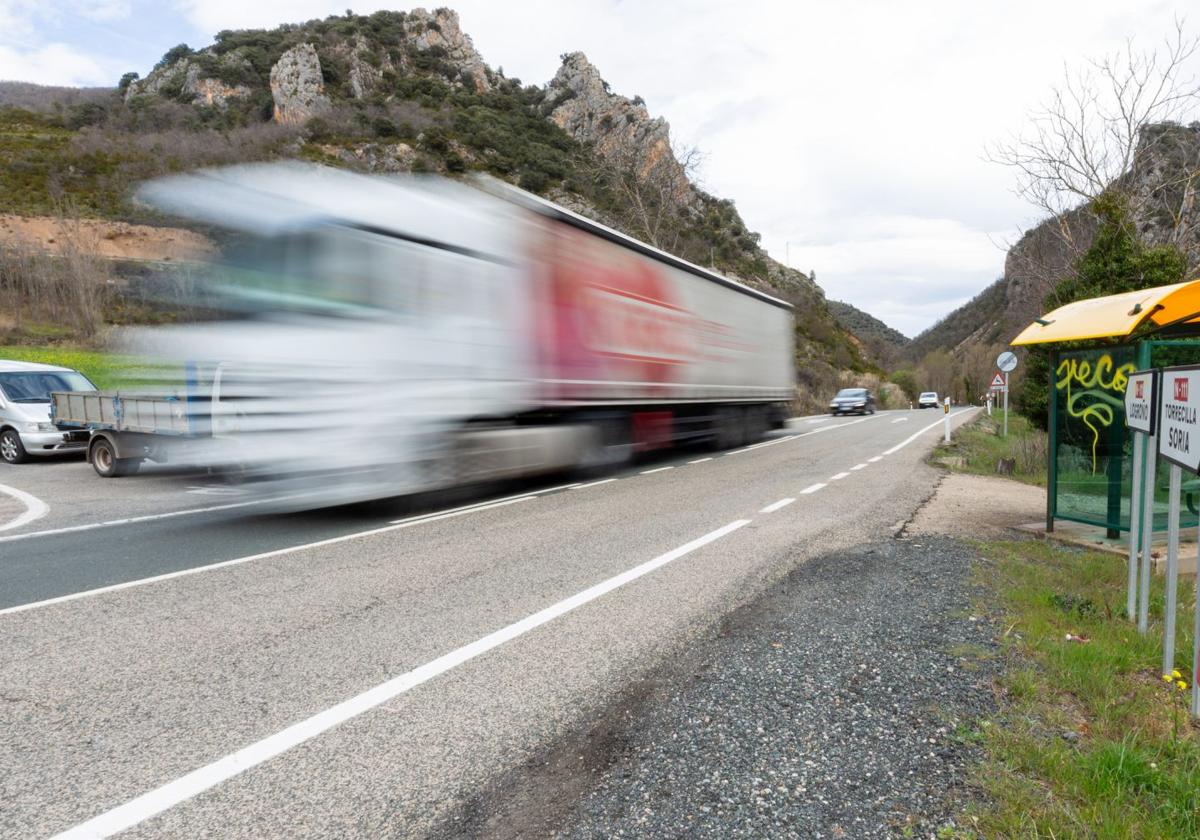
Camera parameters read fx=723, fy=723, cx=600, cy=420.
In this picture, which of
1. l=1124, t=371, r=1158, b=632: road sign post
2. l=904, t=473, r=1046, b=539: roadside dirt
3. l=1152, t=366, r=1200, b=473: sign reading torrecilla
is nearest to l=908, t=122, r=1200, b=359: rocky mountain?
l=904, t=473, r=1046, b=539: roadside dirt

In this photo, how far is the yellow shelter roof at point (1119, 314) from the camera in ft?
17.3

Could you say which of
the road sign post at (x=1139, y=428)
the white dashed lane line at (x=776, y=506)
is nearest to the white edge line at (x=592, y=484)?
the white dashed lane line at (x=776, y=506)

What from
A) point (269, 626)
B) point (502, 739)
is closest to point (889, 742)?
point (502, 739)

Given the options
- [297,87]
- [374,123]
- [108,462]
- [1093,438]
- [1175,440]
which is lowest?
[108,462]

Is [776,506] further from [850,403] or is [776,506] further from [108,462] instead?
[850,403]

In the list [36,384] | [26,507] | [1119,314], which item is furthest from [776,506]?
[36,384]

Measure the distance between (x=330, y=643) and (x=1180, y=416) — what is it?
453cm

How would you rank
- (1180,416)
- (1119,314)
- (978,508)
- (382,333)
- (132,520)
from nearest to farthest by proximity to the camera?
(1180,416) → (1119,314) → (382,333) → (132,520) → (978,508)

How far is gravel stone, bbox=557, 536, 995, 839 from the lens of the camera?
2.39m

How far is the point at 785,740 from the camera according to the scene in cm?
290

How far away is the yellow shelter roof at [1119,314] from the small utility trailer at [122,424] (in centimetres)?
880

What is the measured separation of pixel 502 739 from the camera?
117 inches

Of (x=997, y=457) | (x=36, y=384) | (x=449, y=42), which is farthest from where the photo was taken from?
(x=449, y=42)

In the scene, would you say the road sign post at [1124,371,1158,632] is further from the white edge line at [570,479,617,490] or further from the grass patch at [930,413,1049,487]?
the grass patch at [930,413,1049,487]
